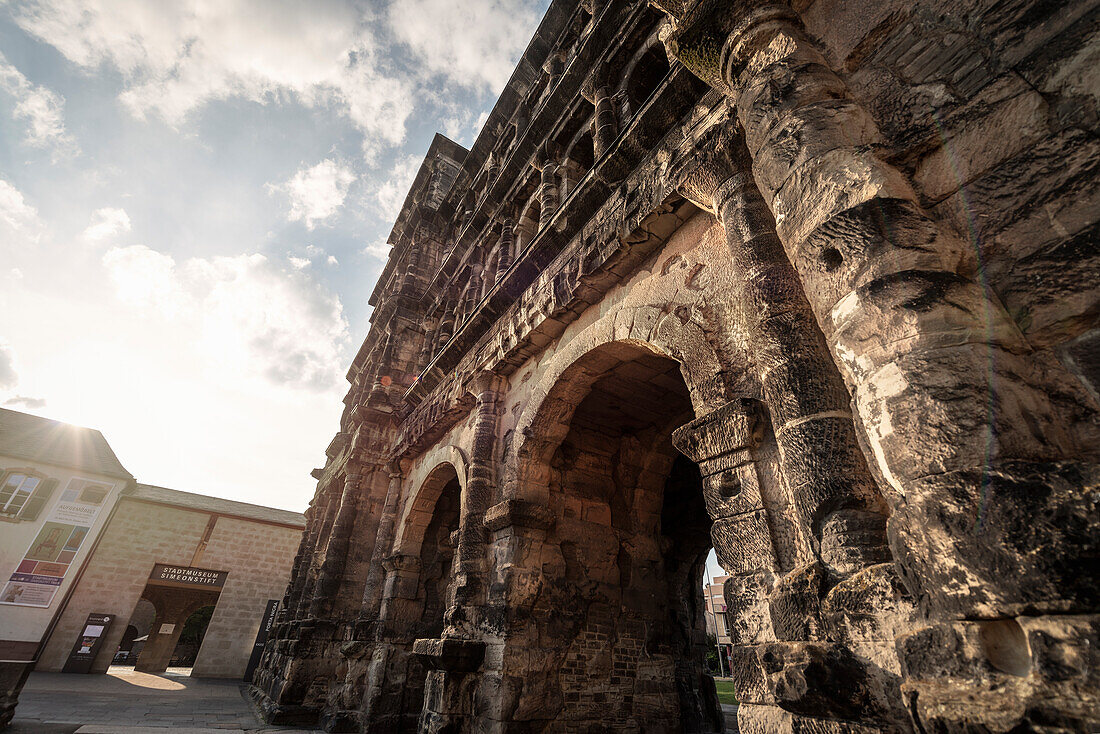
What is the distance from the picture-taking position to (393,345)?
10.5 m

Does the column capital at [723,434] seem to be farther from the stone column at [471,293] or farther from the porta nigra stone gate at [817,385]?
the stone column at [471,293]

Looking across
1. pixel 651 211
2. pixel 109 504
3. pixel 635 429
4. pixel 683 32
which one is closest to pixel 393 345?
pixel 635 429

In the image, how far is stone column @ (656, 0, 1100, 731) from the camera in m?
0.99

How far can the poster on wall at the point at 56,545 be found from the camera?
13.2 m

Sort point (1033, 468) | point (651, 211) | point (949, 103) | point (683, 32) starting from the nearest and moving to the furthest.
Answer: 1. point (1033, 468)
2. point (949, 103)
3. point (683, 32)
4. point (651, 211)

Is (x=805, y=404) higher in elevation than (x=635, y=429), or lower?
lower

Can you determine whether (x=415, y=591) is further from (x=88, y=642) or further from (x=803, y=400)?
(x=88, y=642)

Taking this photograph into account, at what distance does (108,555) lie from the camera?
15156mm

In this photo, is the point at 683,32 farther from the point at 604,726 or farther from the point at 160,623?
the point at 160,623

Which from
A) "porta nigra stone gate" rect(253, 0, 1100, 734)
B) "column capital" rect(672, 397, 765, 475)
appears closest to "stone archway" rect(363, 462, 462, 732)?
"porta nigra stone gate" rect(253, 0, 1100, 734)

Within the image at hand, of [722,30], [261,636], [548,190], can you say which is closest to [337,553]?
[548,190]

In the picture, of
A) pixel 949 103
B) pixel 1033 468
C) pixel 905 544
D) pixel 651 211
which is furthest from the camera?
pixel 651 211

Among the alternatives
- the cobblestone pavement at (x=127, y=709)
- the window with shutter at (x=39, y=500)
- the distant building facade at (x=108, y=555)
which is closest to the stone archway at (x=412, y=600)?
the cobblestone pavement at (x=127, y=709)

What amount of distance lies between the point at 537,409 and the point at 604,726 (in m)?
2.74
